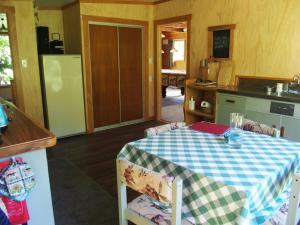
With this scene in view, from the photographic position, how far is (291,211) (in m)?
1.37

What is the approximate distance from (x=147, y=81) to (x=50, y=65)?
1.96 meters

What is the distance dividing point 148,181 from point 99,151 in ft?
8.76

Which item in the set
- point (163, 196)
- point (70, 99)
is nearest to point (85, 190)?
point (163, 196)

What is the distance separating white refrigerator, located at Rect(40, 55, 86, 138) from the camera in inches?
162

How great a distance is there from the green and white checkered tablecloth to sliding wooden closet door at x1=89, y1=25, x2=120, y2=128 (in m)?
3.04

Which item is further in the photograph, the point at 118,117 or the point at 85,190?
the point at 118,117

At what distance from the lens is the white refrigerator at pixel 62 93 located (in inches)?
162

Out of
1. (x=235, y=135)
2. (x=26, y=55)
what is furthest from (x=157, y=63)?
(x=235, y=135)

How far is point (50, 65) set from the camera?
13.5ft

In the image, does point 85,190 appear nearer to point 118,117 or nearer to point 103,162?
point 103,162

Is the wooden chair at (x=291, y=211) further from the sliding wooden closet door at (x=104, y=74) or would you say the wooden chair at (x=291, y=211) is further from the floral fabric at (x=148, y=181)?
the sliding wooden closet door at (x=104, y=74)

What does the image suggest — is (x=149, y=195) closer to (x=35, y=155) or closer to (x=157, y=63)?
(x=35, y=155)

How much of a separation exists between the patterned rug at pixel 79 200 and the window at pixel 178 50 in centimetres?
882

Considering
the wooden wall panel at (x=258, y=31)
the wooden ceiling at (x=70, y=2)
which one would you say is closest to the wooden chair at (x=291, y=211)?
the wooden wall panel at (x=258, y=31)
